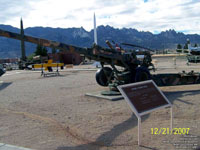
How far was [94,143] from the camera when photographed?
4.75 meters

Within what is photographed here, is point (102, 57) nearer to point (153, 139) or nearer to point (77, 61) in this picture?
point (153, 139)

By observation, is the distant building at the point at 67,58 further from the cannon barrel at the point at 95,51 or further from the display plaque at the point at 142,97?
the display plaque at the point at 142,97

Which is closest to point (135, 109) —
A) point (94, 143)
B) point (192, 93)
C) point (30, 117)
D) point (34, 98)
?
point (94, 143)

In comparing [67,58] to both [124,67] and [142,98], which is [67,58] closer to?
[124,67]

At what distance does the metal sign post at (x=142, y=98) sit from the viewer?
4567 mm

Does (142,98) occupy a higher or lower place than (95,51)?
lower

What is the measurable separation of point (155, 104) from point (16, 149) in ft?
9.01

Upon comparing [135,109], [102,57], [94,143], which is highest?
[102,57]

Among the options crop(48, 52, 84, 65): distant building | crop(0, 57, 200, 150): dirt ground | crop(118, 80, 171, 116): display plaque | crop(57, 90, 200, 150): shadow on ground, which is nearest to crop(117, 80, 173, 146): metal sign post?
crop(118, 80, 171, 116): display plaque

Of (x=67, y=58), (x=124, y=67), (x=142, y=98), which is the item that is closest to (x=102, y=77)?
(x=124, y=67)

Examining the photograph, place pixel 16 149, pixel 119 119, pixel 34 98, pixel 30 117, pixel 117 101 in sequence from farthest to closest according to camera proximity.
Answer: pixel 34 98 → pixel 117 101 → pixel 30 117 → pixel 119 119 → pixel 16 149

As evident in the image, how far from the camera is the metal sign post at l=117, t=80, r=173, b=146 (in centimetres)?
457

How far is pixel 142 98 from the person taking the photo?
4.81 m

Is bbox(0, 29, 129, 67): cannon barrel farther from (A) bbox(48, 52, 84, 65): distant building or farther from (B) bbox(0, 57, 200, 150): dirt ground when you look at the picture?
(A) bbox(48, 52, 84, 65): distant building
